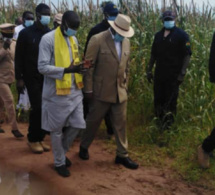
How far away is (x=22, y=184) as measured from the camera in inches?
152

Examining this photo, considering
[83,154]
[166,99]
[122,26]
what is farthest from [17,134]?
[122,26]

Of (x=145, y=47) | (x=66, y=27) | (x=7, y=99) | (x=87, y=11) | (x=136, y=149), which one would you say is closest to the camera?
(x=66, y=27)

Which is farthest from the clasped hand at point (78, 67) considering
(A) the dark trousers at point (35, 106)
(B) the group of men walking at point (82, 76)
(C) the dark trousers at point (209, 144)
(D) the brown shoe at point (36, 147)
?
(C) the dark trousers at point (209, 144)

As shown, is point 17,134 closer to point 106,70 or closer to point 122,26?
point 106,70

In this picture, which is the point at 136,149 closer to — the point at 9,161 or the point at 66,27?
the point at 9,161

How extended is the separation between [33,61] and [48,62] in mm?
823

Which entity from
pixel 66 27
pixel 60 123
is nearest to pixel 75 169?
pixel 60 123

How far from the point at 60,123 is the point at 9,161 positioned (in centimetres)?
105

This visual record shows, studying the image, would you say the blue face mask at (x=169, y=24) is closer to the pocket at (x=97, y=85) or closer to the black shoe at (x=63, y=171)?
the pocket at (x=97, y=85)

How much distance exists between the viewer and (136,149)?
4.74 metres

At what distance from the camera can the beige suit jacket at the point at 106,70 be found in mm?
3952

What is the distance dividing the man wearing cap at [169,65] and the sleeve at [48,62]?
1.73m

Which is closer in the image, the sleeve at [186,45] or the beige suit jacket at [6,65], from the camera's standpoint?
the sleeve at [186,45]

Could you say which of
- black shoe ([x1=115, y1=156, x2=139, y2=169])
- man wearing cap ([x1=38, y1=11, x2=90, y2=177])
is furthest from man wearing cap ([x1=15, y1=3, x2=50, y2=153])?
black shoe ([x1=115, y1=156, x2=139, y2=169])
